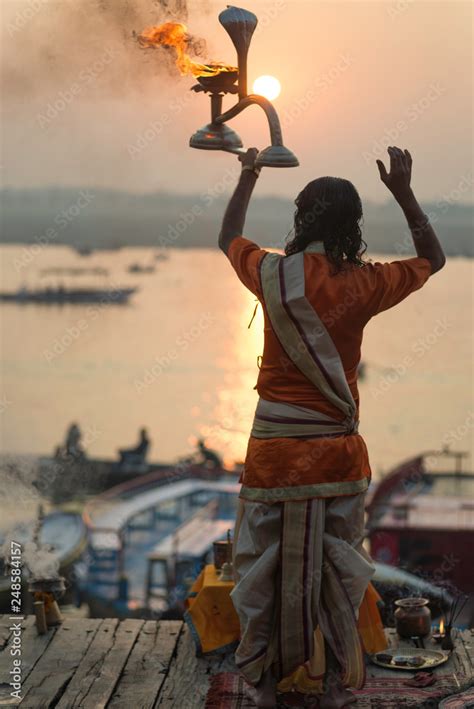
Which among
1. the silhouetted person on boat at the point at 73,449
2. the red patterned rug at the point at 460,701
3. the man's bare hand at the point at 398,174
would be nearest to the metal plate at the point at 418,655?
the red patterned rug at the point at 460,701

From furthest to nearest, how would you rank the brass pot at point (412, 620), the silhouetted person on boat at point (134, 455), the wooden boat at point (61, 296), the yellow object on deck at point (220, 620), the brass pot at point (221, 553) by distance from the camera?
the wooden boat at point (61, 296) → the silhouetted person on boat at point (134, 455) → the brass pot at point (221, 553) → the brass pot at point (412, 620) → the yellow object on deck at point (220, 620)

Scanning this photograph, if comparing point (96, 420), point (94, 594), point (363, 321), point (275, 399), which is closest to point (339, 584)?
point (275, 399)

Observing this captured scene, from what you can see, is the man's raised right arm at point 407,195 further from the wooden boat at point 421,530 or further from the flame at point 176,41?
the wooden boat at point 421,530

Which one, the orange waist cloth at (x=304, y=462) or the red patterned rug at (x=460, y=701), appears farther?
the red patterned rug at (x=460, y=701)

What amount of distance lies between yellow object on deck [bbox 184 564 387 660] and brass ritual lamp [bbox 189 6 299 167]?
2194 mm

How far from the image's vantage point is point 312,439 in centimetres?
461

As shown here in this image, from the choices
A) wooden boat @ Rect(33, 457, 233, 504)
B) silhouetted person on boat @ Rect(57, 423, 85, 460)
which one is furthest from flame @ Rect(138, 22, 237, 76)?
silhouetted person on boat @ Rect(57, 423, 85, 460)

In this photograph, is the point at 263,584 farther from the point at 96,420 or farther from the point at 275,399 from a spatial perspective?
the point at 96,420

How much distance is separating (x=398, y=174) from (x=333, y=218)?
1.23ft

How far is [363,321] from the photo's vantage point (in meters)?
4.60

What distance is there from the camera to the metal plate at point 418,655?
536 centimetres

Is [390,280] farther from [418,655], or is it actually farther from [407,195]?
[418,655]

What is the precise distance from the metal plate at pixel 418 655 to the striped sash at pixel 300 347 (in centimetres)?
141

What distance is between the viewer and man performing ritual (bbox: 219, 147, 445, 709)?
4.54 m
